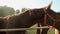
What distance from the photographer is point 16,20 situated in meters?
3.49

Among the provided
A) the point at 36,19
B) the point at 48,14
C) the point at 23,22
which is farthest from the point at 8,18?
the point at 48,14

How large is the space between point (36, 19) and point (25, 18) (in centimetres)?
23

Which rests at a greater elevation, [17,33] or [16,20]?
[16,20]

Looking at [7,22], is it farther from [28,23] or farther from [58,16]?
[58,16]

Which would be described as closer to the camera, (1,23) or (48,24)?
(1,23)

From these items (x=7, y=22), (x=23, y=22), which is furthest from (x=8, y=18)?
(x=23, y=22)

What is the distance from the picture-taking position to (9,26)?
3.43m

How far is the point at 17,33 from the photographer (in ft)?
11.4

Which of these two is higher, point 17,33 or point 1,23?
point 1,23

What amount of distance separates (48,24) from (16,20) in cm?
70

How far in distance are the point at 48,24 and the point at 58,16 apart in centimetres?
28

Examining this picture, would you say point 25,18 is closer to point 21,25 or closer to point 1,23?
point 21,25

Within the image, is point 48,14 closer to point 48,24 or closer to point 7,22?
point 48,24

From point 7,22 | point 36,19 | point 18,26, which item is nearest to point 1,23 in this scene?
point 7,22
